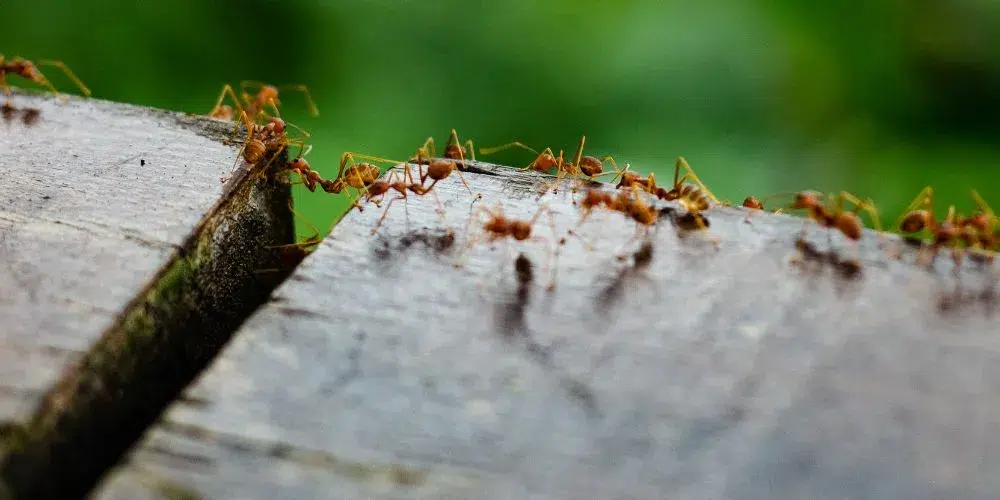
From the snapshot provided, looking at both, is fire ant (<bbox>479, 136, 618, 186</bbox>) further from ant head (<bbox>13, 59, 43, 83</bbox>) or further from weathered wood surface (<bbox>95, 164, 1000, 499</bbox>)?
ant head (<bbox>13, 59, 43, 83</bbox>)

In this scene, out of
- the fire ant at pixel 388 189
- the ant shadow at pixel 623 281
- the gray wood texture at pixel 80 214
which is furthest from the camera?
the fire ant at pixel 388 189

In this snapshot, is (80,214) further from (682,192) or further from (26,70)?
(26,70)

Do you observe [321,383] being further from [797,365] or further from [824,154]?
[824,154]

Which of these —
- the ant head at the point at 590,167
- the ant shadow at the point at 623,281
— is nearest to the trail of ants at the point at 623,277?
the ant shadow at the point at 623,281

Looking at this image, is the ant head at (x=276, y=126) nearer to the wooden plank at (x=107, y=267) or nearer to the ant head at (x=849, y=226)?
the wooden plank at (x=107, y=267)

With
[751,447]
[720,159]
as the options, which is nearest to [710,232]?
[751,447]

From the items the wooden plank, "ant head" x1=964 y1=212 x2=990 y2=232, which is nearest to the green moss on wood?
the wooden plank
